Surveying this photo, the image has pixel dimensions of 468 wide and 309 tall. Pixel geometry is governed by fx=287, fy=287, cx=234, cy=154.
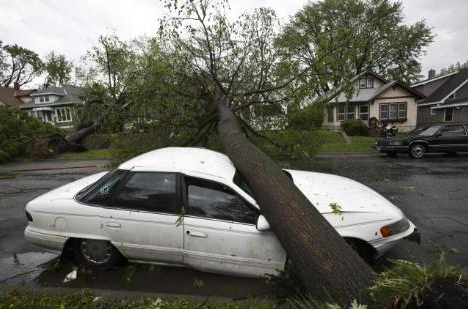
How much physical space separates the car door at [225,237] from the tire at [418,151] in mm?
→ 13103

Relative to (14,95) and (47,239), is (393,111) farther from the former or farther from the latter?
(14,95)

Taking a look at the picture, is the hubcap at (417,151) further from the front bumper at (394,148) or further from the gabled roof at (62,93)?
the gabled roof at (62,93)

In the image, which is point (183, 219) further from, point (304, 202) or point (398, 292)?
point (398, 292)

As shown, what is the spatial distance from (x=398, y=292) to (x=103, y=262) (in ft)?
10.8

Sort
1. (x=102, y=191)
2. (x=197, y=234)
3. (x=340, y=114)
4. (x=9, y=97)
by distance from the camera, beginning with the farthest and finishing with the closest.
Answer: (x=9, y=97), (x=340, y=114), (x=102, y=191), (x=197, y=234)

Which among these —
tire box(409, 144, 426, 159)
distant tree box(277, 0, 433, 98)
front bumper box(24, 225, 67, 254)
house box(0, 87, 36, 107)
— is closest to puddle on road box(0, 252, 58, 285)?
front bumper box(24, 225, 67, 254)

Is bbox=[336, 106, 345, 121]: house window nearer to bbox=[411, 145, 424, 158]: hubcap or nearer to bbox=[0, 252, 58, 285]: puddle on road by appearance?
bbox=[411, 145, 424, 158]: hubcap

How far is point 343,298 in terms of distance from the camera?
7.10 feet

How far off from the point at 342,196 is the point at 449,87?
31444 millimetres

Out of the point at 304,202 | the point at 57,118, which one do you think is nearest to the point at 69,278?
the point at 304,202

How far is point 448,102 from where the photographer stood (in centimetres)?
2655

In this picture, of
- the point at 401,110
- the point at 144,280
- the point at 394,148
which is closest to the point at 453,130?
the point at 394,148

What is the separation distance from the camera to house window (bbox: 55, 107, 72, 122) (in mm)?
44537

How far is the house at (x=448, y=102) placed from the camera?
1006 inches
